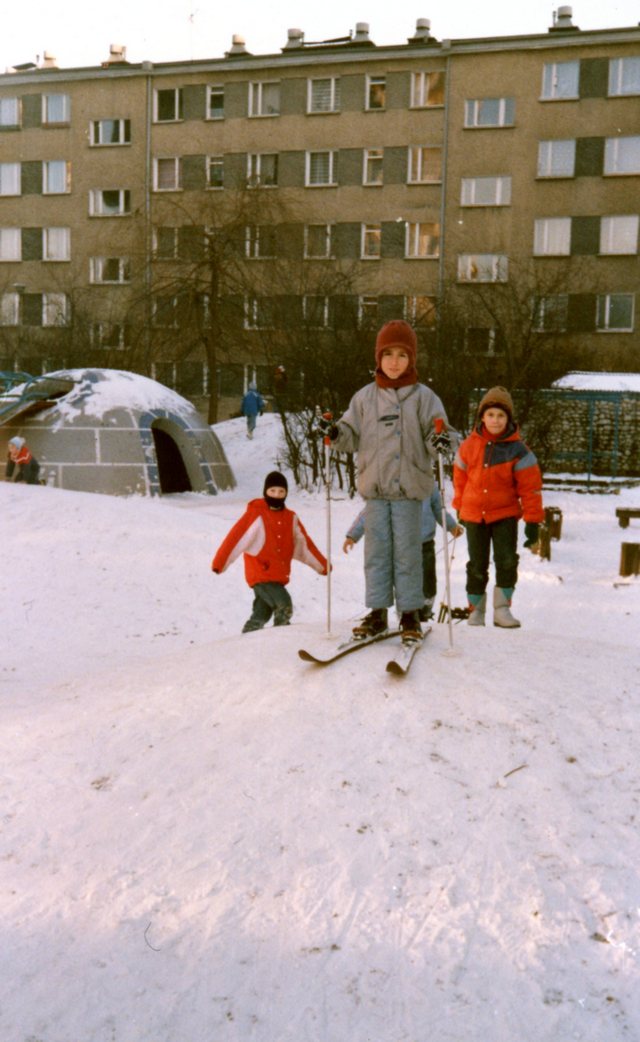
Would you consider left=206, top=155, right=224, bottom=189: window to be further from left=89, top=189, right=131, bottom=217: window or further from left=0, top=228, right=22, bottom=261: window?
left=0, top=228, right=22, bottom=261: window

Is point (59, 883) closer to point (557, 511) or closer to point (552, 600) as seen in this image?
point (552, 600)

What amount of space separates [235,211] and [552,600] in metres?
26.1

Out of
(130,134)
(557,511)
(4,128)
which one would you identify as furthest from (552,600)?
(4,128)

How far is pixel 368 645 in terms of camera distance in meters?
5.59

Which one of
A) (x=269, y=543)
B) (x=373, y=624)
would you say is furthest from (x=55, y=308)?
(x=373, y=624)

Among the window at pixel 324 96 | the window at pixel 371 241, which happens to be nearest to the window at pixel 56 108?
the window at pixel 324 96

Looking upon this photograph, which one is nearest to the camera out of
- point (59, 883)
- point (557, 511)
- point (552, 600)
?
point (59, 883)

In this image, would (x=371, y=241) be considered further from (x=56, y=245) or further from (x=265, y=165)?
(x=56, y=245)

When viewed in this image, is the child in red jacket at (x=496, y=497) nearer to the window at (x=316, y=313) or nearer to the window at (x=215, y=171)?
the window at (x=316, y=313)

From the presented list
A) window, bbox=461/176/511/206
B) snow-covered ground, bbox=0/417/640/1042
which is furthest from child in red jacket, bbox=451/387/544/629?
window, bbox=461/176/511/206

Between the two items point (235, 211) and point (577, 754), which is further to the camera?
point (235, 211)

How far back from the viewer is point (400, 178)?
38.0 m

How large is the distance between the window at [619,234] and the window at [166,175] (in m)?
16.6

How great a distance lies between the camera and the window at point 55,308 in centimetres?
4084
